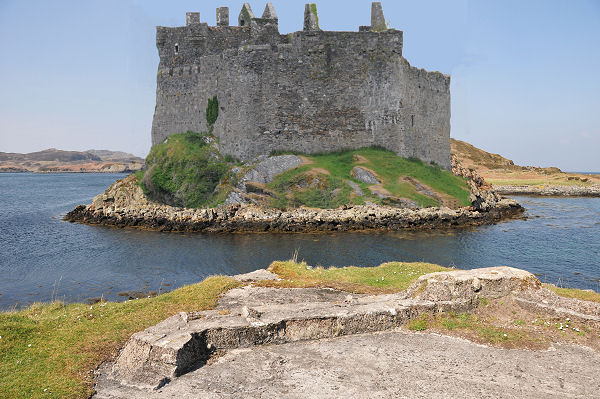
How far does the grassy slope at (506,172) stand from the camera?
3580 inches

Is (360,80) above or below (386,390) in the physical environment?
above

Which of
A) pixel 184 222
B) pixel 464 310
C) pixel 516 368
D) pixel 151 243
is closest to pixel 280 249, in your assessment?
pixel 151 243

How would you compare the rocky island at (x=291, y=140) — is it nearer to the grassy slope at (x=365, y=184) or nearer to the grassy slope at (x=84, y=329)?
the grassy slope at (x=365, y=184)

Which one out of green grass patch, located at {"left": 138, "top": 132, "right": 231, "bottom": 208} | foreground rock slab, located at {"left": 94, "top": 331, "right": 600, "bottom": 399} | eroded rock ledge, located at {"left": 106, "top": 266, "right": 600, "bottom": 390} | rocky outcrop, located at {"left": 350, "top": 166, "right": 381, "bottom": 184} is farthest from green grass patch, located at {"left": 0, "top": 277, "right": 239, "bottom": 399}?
rocky outcrop, located at {"left": 350, "top": 166, "right": 381, "bottom": 184}

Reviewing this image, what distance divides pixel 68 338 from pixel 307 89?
1444 inches

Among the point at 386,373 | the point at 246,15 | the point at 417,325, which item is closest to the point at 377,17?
the point at 246,15

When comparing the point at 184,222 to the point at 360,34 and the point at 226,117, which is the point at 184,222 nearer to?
the point at 226,117

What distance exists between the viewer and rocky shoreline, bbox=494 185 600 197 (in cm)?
7744

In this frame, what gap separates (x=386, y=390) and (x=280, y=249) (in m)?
22.2

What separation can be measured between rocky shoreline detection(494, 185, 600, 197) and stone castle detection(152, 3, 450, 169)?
1655 inches

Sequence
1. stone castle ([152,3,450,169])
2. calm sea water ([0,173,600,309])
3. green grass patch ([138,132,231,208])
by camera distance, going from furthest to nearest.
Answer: stone castle ([152,3,450,169]), green grass patch ([138,132,231,208]), calm sea water ([0,173,600,309])

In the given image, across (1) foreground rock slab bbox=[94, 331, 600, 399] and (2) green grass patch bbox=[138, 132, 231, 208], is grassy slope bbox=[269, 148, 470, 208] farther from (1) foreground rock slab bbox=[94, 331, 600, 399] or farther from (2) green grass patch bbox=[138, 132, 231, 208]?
(1) foreground rock slab bbox=[94, 331, 600, 399]

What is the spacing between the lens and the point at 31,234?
3900cm

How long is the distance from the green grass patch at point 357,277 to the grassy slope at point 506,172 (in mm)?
78996
